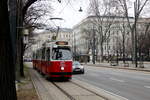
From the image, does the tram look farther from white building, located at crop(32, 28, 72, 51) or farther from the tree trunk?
the tree trunk

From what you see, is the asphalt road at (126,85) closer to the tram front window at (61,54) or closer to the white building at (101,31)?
the tram front window at (61,54)

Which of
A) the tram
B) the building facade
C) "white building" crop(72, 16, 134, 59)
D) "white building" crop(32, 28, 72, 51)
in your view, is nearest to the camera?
the tram

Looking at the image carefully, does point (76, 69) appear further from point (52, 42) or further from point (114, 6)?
point (114, 6)

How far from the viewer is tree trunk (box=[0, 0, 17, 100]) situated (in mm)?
5578

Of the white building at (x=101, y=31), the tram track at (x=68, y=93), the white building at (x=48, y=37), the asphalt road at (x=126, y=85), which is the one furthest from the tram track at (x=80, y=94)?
the white building at (x=101, y=31)

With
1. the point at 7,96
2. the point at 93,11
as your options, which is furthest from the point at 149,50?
the point at 7,96

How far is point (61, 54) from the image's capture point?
66.4 ft

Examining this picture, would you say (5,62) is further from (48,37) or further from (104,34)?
(104,34)

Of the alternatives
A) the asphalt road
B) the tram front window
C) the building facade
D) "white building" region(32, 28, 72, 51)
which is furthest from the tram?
the building facade

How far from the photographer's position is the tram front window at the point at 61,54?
20188 mm

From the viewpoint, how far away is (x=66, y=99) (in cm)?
1145

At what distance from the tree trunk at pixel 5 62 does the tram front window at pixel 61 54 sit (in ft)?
46.8

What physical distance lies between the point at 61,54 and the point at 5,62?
14.6m

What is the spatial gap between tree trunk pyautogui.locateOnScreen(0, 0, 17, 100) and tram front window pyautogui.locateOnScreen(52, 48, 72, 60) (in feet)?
46.8
